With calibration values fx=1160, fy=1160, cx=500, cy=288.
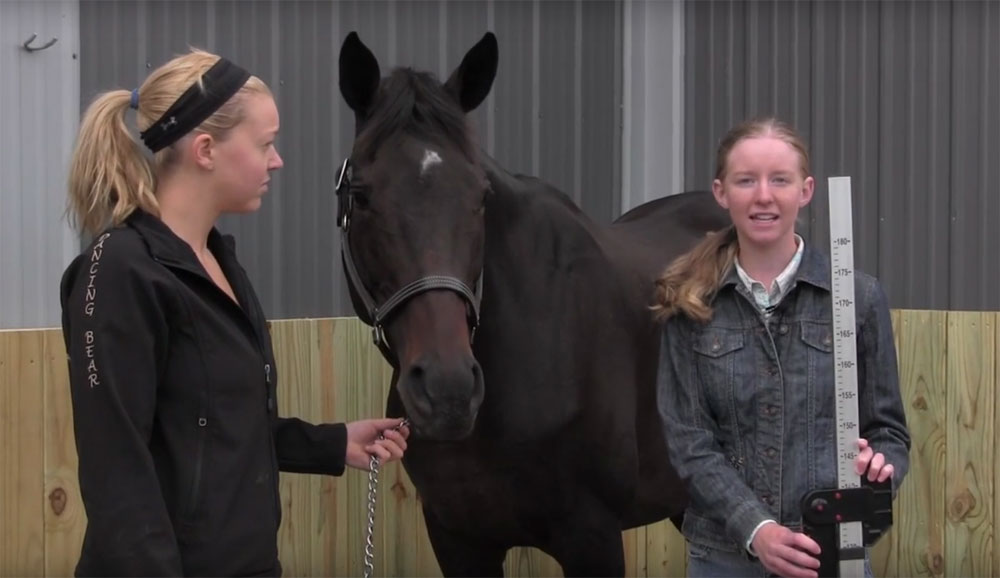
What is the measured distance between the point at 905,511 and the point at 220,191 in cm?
367

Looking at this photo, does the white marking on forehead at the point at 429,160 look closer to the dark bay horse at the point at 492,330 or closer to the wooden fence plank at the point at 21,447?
the dark bay horse at the point at 492,330

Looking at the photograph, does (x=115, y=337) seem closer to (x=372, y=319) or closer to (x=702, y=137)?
(x=372, y=319)

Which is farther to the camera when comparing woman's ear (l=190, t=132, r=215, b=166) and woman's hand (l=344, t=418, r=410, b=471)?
woman's hand (l=344, t=418, r=410, b=471)

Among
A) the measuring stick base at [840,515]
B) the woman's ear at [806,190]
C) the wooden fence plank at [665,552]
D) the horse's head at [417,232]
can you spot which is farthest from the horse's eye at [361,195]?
the wooden fence plank at [665,552]

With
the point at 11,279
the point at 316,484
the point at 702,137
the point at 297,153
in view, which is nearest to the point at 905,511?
the point at 702,137

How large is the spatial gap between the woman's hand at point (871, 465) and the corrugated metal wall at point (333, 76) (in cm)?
262

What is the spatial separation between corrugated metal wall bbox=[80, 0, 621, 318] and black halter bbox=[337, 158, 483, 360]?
166cm

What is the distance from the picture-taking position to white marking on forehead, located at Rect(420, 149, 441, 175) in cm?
266

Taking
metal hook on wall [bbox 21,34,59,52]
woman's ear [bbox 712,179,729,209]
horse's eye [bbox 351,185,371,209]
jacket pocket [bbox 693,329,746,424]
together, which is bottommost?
jacket pocket [bbox 693,329,746,424]

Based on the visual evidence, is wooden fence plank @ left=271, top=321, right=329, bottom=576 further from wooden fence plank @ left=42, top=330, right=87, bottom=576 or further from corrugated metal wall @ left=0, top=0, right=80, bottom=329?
corrugated metal wall @ left=0, top=0, right=80, bottom=329

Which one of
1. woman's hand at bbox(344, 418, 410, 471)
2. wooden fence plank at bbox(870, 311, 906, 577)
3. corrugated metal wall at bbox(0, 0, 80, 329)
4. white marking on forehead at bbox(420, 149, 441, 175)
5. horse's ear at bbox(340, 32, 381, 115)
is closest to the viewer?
woman's hand at bbox(344, 418, 410, 471)

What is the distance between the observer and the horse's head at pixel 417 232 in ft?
8.07

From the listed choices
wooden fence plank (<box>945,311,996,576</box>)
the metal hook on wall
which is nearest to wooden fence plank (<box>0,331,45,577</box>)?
the metal hook on wall

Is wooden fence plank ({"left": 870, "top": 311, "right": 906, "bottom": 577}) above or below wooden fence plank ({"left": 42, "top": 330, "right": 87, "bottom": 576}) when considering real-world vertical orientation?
below
